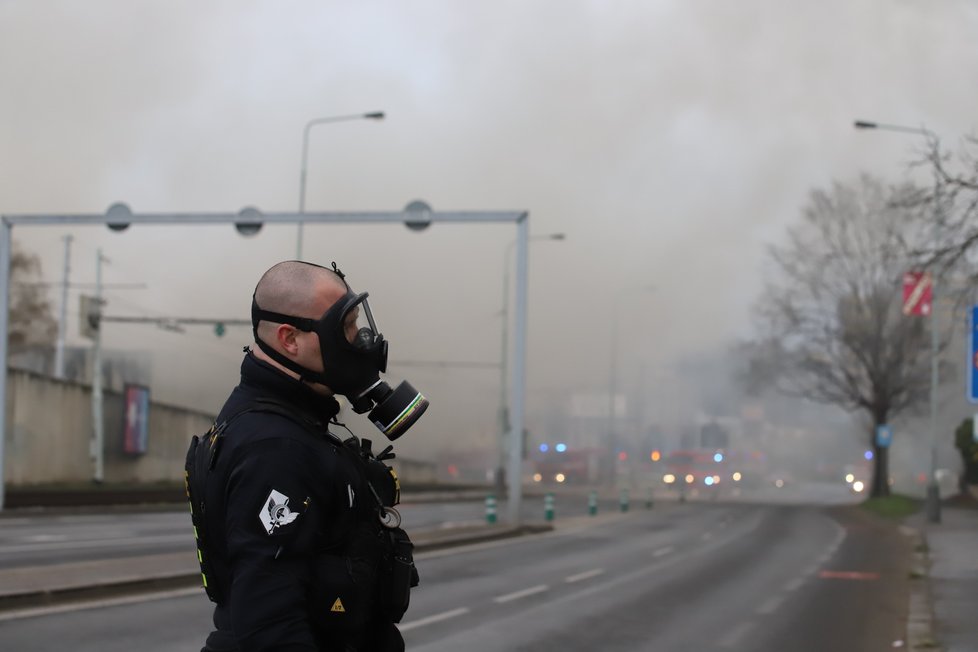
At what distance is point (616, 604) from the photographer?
14.4 metres

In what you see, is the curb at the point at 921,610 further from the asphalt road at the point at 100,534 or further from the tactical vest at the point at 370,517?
the asphalt road at the point at 100,534

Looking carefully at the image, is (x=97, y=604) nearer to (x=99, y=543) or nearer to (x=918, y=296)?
(x=99, y=543)

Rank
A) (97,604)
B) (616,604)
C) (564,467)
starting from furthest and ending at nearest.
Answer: (564,467)
(616,604)
(97,604)

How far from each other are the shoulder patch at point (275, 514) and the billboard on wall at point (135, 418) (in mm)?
44796

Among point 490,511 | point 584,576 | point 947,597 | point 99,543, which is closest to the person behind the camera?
point 947,597

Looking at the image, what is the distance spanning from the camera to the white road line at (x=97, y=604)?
11.4 metres

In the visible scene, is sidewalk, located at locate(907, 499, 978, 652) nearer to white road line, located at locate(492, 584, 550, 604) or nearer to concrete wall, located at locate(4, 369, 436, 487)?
white road line, located at locate(492, 584, 550, 604)

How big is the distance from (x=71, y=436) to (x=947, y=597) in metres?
34.9

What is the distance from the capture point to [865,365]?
5028 cm

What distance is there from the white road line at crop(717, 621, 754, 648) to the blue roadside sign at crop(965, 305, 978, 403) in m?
8.26

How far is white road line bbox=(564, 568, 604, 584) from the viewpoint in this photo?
1719 cm

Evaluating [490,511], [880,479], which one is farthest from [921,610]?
[880,479]

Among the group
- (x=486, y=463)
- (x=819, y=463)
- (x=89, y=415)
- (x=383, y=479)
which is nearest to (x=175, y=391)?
(x=89, y=415)

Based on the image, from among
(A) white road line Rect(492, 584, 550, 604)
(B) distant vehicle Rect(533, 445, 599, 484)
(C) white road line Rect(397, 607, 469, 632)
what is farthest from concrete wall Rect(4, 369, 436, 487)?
(B) distant vehicle Rect(533, 445, 599, 484)
